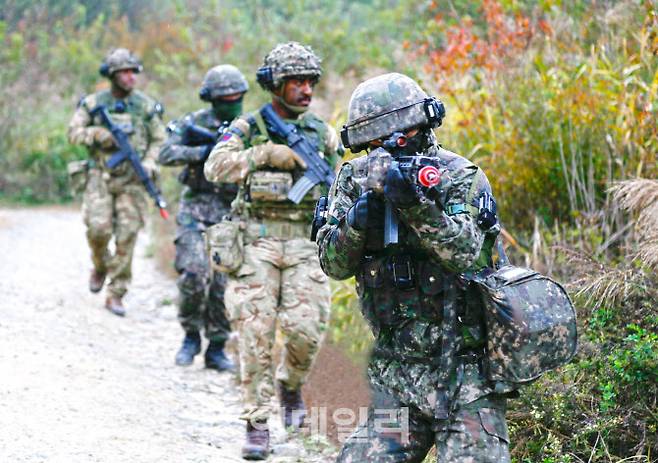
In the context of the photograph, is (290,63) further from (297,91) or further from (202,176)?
(202,176)

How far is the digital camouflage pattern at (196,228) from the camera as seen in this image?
25.8ft

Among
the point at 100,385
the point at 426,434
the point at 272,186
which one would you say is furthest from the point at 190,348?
the point at 426,434

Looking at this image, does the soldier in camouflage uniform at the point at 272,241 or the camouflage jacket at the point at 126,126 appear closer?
the soldier in camouflage uniform at the point at 272,241

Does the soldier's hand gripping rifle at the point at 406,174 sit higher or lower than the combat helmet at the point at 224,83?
lower

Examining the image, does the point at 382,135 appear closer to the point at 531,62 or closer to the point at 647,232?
the point at 647,232

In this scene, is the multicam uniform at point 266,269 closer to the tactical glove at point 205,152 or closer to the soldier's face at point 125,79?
the tactical glove at point 205,152

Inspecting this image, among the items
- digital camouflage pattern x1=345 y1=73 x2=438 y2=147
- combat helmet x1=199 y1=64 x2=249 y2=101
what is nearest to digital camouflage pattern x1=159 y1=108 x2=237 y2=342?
combat helmet x1=199 y1=64 x2=249 y2=101

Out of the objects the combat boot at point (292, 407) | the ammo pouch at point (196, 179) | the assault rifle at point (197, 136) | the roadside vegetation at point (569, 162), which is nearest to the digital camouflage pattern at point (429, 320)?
the roadside vegetation at point (569, 162)

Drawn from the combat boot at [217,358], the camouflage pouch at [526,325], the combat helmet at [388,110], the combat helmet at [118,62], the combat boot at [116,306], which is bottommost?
the combat boot at [217,358]

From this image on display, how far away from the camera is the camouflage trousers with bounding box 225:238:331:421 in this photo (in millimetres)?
5734

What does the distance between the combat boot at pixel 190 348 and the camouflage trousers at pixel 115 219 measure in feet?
5.66

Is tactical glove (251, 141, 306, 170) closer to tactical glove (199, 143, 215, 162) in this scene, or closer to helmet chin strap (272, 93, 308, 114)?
helmet chin strap (272, 93, 308, 114)

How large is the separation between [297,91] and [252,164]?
20.2 inches

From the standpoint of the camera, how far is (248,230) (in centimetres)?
592
